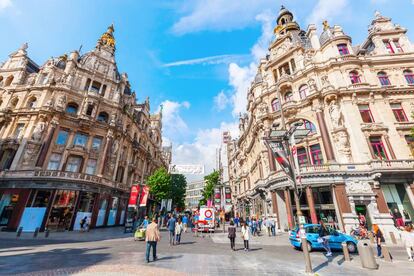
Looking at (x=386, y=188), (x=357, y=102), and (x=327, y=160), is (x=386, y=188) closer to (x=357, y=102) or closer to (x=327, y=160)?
(x=327, y=160)

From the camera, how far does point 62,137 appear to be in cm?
2525

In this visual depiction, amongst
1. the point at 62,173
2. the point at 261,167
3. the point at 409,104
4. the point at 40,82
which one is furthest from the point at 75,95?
the point at 409,104

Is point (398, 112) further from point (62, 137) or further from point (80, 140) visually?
point (62, 137)

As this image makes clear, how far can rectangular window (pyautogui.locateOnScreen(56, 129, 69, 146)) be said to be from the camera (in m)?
24.8

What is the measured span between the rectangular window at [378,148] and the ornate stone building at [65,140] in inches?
1310

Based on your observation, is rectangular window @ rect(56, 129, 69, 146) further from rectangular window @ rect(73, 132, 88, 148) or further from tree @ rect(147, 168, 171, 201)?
tree @ rect(147, 168, 171, 201)

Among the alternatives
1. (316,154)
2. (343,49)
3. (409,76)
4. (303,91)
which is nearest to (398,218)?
(316,154)

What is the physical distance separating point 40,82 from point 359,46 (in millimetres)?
49008

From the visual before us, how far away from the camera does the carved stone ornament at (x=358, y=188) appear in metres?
18.8

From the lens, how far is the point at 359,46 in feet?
97.9

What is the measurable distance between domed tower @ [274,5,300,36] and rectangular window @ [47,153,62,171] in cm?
3915

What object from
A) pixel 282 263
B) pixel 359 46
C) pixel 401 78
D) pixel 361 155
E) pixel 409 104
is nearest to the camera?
pixel 282 263

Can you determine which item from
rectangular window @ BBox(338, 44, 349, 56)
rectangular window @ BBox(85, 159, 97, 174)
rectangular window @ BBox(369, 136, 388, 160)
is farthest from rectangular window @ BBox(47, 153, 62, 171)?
rectangular window @ BBox(338, 44, 349, 56)

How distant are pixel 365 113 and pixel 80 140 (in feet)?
121
